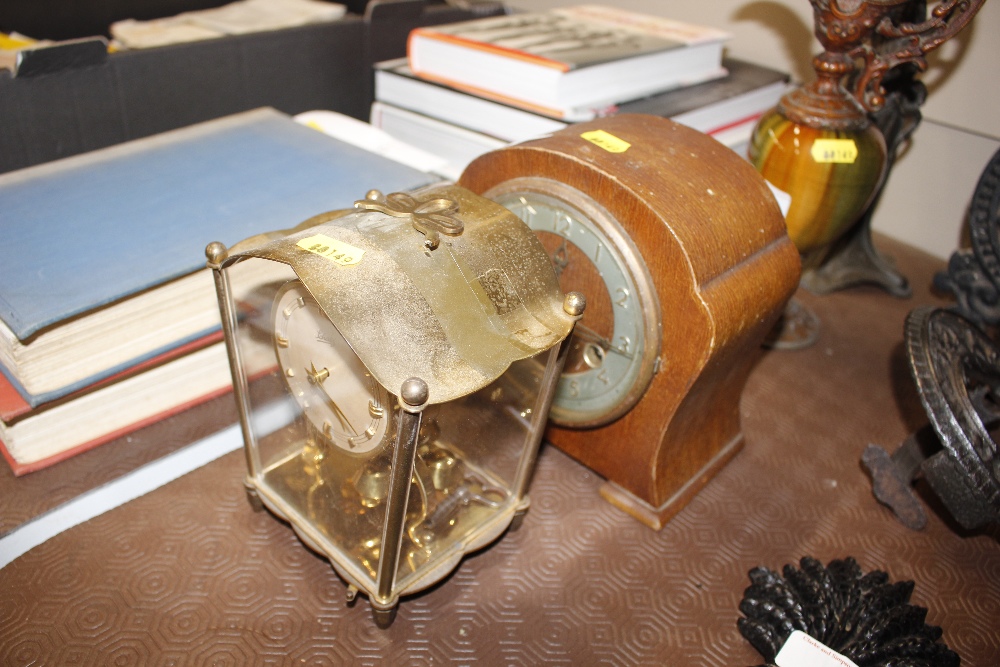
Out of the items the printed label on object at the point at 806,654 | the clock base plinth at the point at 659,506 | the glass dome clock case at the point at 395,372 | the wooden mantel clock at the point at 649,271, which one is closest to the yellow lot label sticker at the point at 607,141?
the wooden mantel clock at the point at 649,271

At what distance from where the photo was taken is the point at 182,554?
876 millimetres

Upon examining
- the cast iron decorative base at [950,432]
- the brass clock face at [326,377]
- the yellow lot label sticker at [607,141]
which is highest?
the yellow lot label sticker at [607,141]

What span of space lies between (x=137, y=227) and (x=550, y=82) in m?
0.61

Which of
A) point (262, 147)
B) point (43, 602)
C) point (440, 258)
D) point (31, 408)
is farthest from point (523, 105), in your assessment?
point (43, 602)

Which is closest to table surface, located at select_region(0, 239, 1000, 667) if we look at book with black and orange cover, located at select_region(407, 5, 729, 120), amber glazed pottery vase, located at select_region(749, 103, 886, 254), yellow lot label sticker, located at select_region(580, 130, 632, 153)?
amber glazed pottery vase, located at select_region(749, 103, 886, 254)

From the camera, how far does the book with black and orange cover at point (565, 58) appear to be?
117cm

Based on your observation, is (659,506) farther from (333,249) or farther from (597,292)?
(333,249)

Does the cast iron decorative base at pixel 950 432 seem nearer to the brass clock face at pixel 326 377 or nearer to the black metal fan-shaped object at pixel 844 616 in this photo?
the black metal fan-shaped object at pixel 844 616

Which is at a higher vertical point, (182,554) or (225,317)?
Result: (225,317)

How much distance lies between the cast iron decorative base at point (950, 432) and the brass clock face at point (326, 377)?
0.64 m

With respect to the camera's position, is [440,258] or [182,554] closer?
[440,258]

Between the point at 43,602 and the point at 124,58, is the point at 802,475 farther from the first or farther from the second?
the point at 124,58

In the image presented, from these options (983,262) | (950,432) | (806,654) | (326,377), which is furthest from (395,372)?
(983,262)

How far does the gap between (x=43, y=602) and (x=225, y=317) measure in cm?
35
